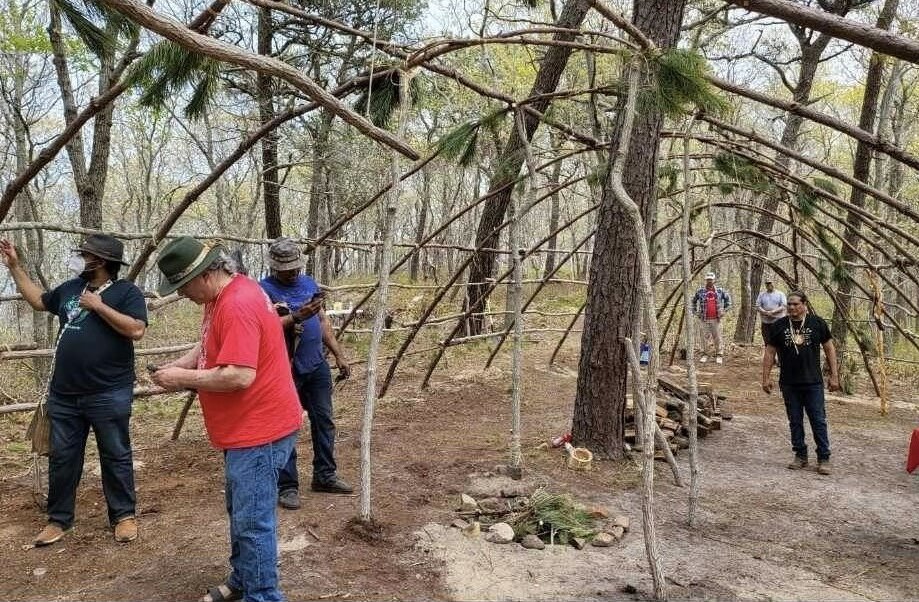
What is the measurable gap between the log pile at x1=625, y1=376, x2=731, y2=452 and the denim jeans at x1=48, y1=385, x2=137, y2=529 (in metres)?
3.96

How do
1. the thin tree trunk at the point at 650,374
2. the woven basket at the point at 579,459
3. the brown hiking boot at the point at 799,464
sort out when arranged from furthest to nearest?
the brown hiking boot at the point at 799,464 → the woven basket at the point at 579,459 → the thin tree trunk at the point at 650,374

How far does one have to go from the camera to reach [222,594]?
258cm

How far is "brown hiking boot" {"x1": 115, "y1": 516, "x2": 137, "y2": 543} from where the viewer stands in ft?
10.7

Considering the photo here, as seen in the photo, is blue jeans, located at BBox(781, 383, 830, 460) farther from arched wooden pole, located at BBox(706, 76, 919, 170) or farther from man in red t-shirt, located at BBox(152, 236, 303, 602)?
man in red t-shirt, located at BBox(152, 236, 303, 602)

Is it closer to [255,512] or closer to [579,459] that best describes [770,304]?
[579,459]

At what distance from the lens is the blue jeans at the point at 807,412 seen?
5301mm

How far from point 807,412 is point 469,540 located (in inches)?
141

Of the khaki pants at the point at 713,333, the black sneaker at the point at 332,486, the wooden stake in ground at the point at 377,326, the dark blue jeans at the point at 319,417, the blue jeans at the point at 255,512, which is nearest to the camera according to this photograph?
the blue jeans at the point at 255,512

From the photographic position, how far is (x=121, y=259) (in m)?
3.30

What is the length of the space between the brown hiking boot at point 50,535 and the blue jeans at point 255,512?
158 cm

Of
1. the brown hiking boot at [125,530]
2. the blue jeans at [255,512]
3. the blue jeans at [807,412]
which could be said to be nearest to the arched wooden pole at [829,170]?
the blue jeans at [807,412]

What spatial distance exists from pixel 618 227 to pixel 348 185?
9068mm

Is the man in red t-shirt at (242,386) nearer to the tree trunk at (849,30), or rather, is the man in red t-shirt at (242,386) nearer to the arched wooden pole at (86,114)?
the arched wooden pole at (86,114)

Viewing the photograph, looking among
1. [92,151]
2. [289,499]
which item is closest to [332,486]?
[289,499]
